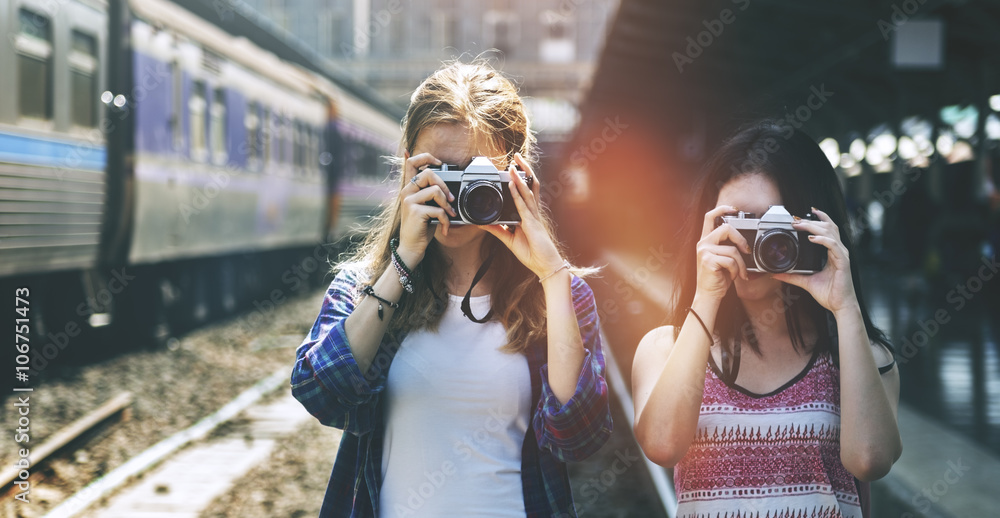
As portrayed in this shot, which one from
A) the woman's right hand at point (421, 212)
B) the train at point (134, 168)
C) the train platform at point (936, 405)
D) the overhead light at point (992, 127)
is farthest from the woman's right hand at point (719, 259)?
the overhead light at point (992, 127)

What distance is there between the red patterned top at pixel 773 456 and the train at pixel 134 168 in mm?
3329

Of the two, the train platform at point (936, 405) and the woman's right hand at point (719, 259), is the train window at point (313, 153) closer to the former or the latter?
the train platform at point (936, 405)

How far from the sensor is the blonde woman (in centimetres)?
207

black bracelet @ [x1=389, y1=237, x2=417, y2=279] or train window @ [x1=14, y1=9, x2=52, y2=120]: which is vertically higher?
train window @ [x1=14, y1=9, x2=52, y2=120]

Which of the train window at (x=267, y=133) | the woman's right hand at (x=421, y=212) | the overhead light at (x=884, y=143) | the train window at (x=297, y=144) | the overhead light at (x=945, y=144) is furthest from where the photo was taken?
the overhead light at (x=884, y=143)

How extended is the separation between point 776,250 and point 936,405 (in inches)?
213

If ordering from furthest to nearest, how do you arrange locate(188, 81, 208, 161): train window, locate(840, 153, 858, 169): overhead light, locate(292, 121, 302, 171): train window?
locate(840, 153, 858, 169): overhead light, locate(292, 121, 302, 171): train window, locate(188, 81, 208, 161): train window

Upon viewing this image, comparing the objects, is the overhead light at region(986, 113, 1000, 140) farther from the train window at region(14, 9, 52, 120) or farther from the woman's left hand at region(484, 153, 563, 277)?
the woman's left hand at region(484, 153, 563, 277)

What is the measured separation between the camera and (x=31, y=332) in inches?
326

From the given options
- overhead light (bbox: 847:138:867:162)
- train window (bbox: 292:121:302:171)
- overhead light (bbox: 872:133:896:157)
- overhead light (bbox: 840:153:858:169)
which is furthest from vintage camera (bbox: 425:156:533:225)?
overhead light (bbox: 840:153:858:169)

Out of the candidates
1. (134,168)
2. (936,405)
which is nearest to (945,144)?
(936,405)

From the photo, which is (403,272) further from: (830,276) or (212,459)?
(212,459)

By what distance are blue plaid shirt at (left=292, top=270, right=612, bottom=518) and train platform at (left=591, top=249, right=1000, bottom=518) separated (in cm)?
192

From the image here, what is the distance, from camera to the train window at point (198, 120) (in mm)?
11164
